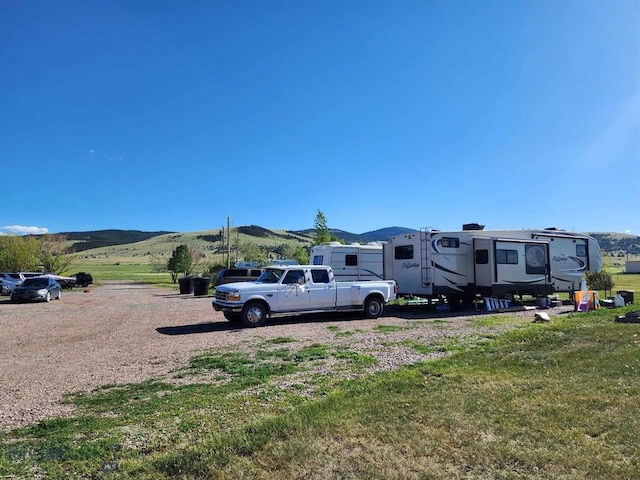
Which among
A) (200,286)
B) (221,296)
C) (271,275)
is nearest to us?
(221,296)

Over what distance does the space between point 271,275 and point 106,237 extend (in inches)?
6016

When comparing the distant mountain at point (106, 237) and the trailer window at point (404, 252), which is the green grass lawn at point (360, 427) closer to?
the trailer window at point (404, 252)

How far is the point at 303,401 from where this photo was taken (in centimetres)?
584

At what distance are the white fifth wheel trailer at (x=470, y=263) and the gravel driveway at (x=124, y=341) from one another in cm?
155

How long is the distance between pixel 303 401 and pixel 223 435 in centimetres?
144

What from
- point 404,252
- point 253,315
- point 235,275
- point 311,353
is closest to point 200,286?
point 235,275

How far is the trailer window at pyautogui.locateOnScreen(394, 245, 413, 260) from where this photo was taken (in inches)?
730

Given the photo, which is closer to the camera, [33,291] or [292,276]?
[292,276]

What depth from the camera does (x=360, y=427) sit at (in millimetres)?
4766

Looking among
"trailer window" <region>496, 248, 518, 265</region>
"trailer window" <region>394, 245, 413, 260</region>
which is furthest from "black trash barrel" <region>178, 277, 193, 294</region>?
"trailer window" <region>496, 248, 518, 265</region>

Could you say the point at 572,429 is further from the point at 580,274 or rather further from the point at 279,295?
the point at 580,274

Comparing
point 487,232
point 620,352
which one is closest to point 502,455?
point 620,352

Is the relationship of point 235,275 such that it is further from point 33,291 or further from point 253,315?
point 253,315

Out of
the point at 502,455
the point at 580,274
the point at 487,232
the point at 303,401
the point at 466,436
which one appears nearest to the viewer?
the point at 502,455
